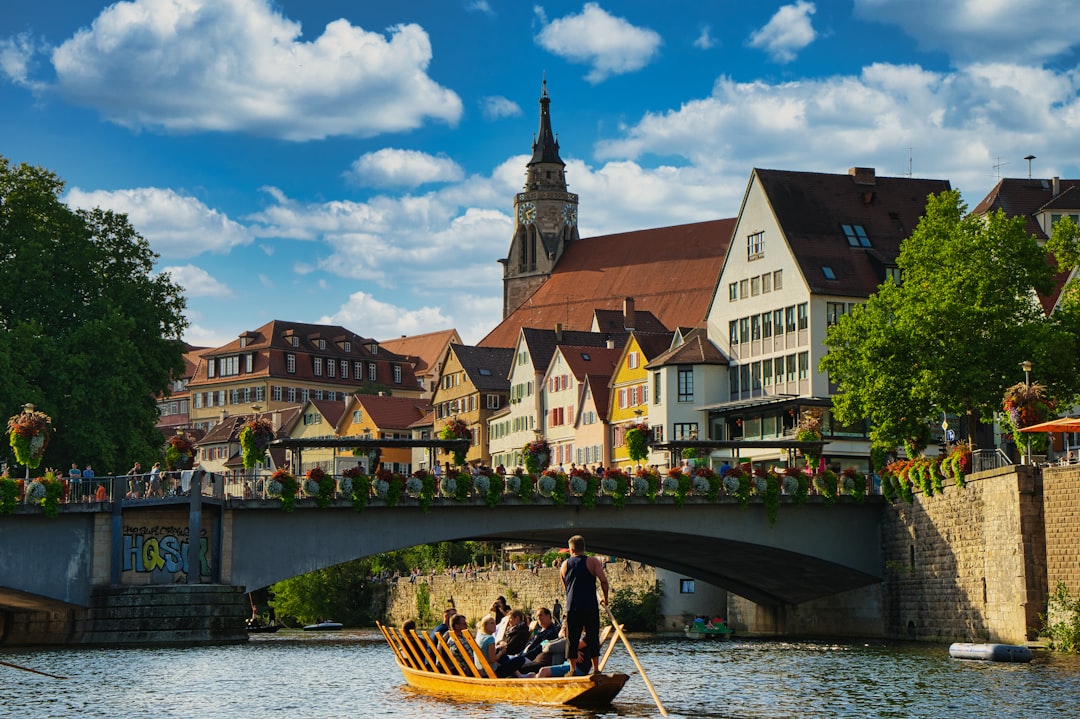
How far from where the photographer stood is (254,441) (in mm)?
58812

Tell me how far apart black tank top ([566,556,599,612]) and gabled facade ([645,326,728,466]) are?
5595 cm

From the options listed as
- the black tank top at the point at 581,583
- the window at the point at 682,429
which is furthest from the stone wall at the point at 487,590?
the black tank top at the point at 581,583

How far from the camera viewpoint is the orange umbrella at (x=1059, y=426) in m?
49.4

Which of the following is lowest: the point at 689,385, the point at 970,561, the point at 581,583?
the point at 581,583

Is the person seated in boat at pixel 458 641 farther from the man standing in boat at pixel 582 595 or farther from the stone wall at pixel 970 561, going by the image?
the stone wall at pixel 970 561

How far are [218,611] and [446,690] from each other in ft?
66.1

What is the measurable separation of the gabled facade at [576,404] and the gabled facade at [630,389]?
1051mm

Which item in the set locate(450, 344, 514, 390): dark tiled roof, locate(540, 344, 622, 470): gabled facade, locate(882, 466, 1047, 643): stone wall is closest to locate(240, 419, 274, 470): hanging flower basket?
locate(882, 466, 1047, 643): stone wall

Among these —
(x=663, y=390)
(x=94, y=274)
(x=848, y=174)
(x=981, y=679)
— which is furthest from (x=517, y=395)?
(x=981, y=679)

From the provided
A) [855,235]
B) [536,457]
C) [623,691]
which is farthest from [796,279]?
[623,691]

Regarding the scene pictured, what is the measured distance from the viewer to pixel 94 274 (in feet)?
250

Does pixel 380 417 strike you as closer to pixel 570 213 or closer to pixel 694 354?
pixel 570 213

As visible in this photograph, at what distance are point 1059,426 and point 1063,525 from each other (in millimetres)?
2681

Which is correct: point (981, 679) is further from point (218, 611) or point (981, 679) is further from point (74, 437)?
point (74, 437)
